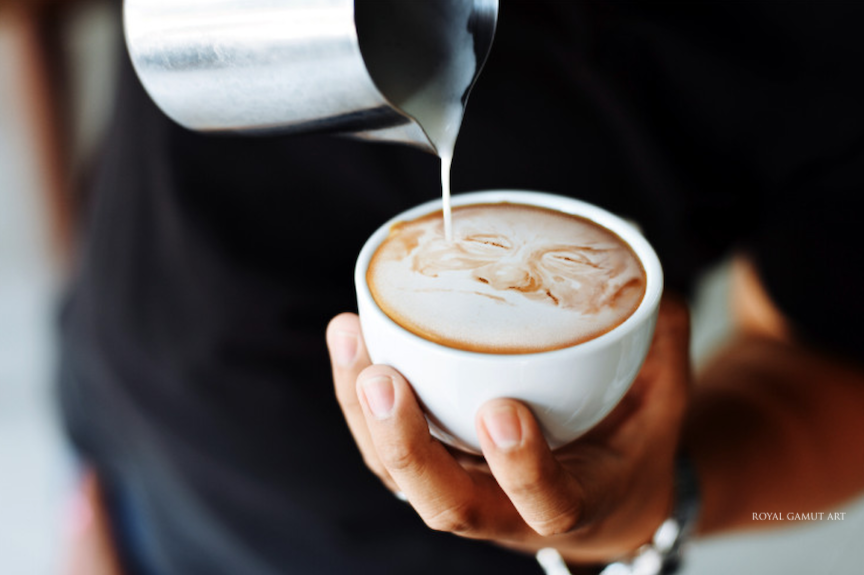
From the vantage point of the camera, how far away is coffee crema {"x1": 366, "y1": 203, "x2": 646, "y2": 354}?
489 millimetres

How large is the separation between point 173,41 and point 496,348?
0.30 metres

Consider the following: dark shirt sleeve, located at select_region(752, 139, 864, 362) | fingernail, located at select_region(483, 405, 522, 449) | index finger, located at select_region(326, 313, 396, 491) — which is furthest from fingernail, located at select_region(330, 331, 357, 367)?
dark shirt sleeve, located at select_region(752, 139, 864, 362)

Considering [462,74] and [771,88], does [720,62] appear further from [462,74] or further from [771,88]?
[462,74]

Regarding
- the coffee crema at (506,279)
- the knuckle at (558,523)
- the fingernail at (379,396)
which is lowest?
the knuckle at (558,523)

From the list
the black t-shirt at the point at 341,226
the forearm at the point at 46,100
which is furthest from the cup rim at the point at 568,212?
the forearm at the point at 46,100

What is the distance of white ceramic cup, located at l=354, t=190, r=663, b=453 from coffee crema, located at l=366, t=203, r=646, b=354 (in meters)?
0.02

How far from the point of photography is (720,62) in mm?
983

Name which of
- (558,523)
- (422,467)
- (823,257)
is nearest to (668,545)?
(558,523)

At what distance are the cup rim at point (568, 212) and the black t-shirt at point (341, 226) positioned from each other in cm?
26

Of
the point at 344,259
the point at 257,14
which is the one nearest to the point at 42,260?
the point at 344,259

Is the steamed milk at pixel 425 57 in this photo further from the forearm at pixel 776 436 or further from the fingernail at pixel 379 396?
the forearm at pixel 776 436

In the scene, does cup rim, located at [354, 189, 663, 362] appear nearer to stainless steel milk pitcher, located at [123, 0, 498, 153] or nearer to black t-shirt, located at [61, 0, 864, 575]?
stainless steel milk pitcher, located at [123, 0, 498, 153]

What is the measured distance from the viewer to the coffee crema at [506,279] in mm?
489

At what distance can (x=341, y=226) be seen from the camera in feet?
2.90
